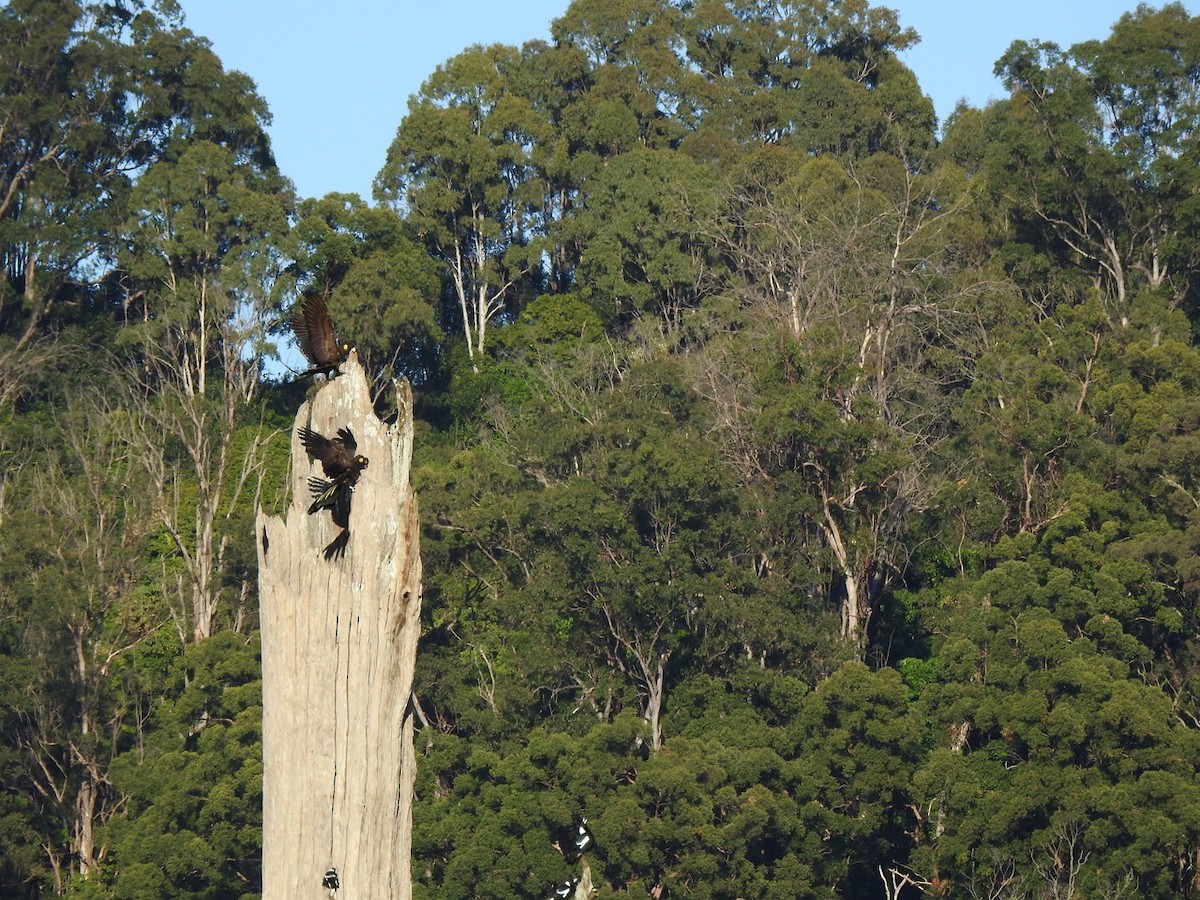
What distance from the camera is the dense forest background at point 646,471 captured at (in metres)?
22.4

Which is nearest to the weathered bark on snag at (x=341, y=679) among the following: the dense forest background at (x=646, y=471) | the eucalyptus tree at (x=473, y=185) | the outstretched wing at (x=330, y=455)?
the outstretched wing at (x=330, y=455)

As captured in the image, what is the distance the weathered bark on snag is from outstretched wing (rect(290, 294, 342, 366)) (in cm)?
25

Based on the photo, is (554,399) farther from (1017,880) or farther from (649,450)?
(1017,880)

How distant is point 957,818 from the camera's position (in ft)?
72.7

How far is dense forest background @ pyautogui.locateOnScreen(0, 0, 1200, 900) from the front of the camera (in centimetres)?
2241

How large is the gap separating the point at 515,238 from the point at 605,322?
3.72 m

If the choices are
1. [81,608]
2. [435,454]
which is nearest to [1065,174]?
[435,454]

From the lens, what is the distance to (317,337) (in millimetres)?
10203

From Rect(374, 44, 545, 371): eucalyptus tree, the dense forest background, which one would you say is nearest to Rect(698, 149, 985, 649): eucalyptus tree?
the dense forest background

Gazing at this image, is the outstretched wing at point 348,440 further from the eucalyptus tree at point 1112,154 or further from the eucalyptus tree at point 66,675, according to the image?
the eucalyptus tree at point 1112,154

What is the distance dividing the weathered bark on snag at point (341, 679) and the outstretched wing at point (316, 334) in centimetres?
25

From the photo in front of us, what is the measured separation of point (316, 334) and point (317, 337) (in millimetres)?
18

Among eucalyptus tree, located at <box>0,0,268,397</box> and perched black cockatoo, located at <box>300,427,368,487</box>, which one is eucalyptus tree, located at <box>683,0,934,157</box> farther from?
perched black cockatoo, located at <box>300,427,368,487</box>

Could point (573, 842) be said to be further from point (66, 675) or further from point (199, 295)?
point (199, 295)
